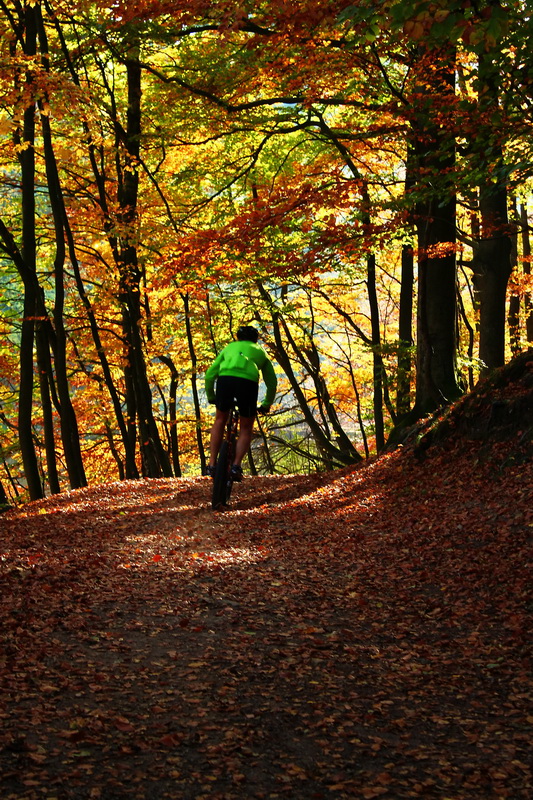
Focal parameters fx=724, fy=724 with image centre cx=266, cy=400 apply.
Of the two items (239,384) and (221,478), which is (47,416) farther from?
(239,384)

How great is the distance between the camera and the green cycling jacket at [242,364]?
8.73 meters

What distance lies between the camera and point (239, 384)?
880cm

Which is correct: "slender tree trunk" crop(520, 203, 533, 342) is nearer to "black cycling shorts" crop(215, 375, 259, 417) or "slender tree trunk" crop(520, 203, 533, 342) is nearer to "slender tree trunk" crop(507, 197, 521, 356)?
"slender tree trunk" crop(507, 197, 521, 356)

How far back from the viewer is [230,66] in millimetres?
11109

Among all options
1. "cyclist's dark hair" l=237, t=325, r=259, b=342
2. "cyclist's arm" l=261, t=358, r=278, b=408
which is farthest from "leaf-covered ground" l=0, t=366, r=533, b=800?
"cyclist's dark hair" l=237, t=325, r=259, b=342

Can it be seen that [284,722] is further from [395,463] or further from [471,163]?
[395,463]

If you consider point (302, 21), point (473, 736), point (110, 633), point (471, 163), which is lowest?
point (473, 736)

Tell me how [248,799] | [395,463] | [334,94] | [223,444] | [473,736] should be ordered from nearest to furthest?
1. [248,799]
2. [473,736]
3. [223,444]
4. [395,463]
5. [334,94]

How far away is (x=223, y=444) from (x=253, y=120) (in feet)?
18.5

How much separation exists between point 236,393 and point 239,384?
12cm

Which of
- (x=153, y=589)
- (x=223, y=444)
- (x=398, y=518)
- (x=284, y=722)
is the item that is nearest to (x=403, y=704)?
(x=284, y=722)

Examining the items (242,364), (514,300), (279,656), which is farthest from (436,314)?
(514,300)

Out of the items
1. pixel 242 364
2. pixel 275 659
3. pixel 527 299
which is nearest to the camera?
pixel 275 659

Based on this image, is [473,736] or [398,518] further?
[398,518]
